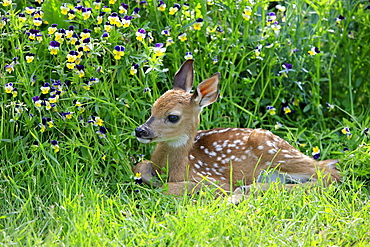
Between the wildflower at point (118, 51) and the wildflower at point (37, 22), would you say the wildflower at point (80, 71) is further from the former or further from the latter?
the wildflower at point (37, 22)

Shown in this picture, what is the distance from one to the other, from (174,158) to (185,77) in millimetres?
641

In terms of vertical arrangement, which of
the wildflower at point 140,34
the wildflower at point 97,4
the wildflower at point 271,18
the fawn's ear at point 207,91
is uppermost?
the wildflower at point 97,4

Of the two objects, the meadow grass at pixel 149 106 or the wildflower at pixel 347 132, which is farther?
the wildflower at pixel 347 132

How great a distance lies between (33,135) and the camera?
4.14 meters

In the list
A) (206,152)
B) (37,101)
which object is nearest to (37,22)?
(37,101)

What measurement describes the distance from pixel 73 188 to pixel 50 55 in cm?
124

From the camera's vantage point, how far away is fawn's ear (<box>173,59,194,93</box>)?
4.61m

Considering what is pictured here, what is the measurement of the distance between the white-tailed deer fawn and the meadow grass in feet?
0.70

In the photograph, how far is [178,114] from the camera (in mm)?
4375

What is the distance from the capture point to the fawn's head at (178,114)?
14.1 ft

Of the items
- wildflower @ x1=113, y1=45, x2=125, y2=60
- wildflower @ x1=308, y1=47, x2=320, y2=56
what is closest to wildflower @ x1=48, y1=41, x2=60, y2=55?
wildflower @ x1=113, y1=45, x2=125, y2=60

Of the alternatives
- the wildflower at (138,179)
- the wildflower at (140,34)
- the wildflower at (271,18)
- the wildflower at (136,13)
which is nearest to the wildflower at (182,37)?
the wildflower at (136,13)

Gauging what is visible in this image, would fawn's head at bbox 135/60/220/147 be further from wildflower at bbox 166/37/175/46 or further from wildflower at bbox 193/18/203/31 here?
wildflower at bbox 193/18/203/31

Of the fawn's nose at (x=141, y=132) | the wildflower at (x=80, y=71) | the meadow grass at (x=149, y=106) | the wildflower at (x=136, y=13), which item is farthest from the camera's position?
the wildflower at (x=136, y=13)
